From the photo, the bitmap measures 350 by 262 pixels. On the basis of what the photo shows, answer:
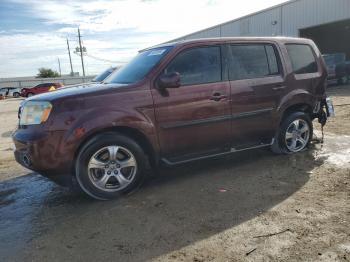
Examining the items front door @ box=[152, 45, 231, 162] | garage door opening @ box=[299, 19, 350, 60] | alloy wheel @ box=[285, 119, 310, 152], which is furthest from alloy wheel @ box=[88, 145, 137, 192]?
garage door opening @ box=[299, 19, 350, 60]

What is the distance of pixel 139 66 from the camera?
5.17 meters

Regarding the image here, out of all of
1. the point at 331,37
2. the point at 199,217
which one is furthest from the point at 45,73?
the point at 199,217

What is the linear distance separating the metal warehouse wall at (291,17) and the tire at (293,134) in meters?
18.9

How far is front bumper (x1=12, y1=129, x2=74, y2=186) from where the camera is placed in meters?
4.25

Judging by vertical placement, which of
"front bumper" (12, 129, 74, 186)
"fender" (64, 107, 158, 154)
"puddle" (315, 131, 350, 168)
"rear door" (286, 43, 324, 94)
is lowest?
"puddle" (315, 131, 350, 168)

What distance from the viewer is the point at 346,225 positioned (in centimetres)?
354

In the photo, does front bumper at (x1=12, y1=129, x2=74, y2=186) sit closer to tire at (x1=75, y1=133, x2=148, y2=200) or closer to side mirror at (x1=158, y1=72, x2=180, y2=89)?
tire at (x1=75, y1=133, x2=148, y2=200)

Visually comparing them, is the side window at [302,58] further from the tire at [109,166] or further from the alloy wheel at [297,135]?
the tire at [109,166]

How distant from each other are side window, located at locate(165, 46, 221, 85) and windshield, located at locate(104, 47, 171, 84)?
8.7 inches

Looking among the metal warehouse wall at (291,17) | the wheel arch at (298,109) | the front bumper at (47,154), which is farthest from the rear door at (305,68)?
the metal warehouse wall at (291,17)

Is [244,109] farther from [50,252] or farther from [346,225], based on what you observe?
[50,252]

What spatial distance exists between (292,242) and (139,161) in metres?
2.10

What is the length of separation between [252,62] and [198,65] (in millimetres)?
920

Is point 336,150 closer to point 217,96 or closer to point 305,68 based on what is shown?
point 305,68
